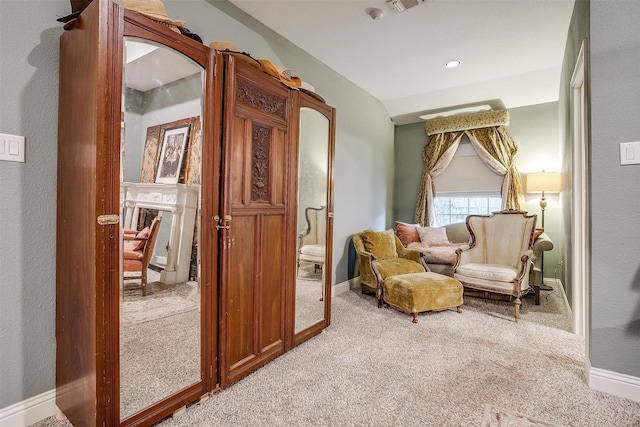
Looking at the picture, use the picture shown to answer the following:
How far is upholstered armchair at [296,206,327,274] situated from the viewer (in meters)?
2.53

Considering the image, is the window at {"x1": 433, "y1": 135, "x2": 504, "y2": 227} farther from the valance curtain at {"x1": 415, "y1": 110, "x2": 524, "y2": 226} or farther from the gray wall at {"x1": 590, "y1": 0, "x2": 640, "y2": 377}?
the gray wall at {"x1": 590, "y1": 0, "x2": 640, "y2": 377}

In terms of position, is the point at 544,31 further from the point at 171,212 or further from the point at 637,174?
the point at 171,212

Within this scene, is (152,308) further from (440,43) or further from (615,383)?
(440,43)

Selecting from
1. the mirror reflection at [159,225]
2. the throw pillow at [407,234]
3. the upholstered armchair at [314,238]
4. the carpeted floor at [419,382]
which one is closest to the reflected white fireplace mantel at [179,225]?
the mirror reflection at [159,225]

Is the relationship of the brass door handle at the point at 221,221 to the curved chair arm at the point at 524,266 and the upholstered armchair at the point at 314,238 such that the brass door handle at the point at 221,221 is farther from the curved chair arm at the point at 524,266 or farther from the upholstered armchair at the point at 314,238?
the curved chair arm at the point at 524,266

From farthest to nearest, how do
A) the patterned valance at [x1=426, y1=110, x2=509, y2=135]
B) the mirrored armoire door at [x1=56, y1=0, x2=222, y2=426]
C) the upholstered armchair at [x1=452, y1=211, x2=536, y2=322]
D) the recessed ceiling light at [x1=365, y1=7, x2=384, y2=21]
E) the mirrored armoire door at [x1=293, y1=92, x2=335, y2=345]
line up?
the patterned valance at [x1=426, y1=110, x2=509, y2=135], the upholstered armchair at [x1=452, y1=211, x2=536, y2=322], the recessed ceiling light at [x1=365, y1=7, x2=384, y2=21], the mirrored armoire door at [x1=293, y1=92, x2=335, y2=345], the mirrored armoire door at [x1=56, y1=0, x2=222, y2=426]

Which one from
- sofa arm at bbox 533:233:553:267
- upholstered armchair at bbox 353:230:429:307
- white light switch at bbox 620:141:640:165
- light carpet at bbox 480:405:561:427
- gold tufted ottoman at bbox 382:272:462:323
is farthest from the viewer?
sofa arm at bbox 533:233:553:267

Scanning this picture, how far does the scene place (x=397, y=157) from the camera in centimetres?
584

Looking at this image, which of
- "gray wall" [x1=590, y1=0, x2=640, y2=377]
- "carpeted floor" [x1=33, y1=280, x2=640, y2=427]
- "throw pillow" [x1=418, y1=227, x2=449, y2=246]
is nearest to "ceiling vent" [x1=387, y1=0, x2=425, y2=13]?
"gray wall" [x1=590, y1=0, x2=640, y2=377]

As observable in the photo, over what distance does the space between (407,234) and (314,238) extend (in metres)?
2.52

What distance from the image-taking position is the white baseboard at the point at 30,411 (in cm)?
150

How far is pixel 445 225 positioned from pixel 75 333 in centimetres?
506

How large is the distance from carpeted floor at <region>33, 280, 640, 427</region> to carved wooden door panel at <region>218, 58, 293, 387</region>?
238mm

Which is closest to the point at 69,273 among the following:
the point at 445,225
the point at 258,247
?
the point at 258,247
